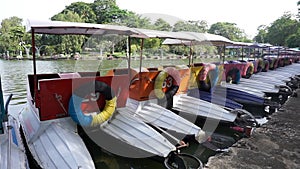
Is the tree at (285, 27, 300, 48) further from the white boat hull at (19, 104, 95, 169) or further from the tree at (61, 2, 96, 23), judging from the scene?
the white boat hull at (19, 104, 95, 169)

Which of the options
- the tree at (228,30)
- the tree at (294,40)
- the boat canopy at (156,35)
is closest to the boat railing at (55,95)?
the boat canopy at (156,35)

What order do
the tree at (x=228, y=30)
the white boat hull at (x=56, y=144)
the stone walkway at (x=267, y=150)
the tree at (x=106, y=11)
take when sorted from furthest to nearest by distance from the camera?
the tree at (x=228, y=30) < the tree at (x=106, y=11) < the stone walkway at (x=267, y=150) < the white boat hull at (x=56, y=144)

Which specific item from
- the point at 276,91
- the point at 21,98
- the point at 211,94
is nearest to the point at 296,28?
the point at 276,91

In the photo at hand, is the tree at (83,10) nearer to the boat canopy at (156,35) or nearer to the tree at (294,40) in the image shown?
the tree at (294,40)

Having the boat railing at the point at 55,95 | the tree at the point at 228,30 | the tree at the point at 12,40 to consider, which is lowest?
the boat railing at the point at 55,95

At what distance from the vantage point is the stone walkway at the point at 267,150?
3053 mm

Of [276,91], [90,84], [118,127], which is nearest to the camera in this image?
[90,84]

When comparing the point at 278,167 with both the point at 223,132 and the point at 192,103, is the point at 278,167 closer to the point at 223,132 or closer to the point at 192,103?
→ the point at 223,132

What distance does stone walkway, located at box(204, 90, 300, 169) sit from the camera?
305cm

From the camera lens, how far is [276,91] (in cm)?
791

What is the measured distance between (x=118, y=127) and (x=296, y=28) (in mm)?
36167

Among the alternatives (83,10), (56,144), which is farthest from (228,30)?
(56,144)

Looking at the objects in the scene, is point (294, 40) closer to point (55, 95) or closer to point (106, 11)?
point (106, 11)

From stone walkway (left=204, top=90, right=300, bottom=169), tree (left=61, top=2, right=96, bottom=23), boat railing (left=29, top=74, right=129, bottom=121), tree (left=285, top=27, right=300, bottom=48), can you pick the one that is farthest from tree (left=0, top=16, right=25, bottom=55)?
tree (left=285, top=27, right=300, bottom=48)
